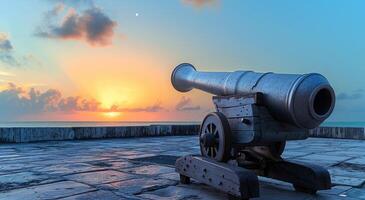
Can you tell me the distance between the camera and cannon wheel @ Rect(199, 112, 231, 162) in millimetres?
4453

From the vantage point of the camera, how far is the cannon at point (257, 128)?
3957 millimetres

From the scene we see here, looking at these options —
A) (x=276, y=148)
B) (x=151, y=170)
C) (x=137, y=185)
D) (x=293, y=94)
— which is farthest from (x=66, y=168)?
(x=293, y=94)

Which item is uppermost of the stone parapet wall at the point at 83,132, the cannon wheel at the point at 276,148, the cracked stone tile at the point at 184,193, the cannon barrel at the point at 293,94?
the cannon barrel at the point at 293,94

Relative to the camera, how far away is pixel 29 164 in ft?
22.1

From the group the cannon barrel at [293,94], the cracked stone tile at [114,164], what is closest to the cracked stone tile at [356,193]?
the cannon barrel at [293,94]

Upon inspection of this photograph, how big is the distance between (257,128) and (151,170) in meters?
2.41

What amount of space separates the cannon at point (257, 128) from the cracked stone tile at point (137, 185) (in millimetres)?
279

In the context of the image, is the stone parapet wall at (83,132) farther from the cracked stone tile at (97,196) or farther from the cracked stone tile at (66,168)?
the cracked stone tile at (97,196)

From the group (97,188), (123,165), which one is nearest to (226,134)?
(97,188)

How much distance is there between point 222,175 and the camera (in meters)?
4.07

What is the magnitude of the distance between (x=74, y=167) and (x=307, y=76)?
399 cm

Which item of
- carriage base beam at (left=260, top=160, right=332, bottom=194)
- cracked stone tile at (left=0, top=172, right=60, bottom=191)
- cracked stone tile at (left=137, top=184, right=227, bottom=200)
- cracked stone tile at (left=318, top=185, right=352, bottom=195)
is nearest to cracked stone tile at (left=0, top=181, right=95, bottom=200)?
cracked stone tile at (left=0, top=172, right=60, bottom=191)

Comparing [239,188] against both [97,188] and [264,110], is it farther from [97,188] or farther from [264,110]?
[97,188]

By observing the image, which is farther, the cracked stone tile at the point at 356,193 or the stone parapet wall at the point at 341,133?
the stone parapet wall at the point at 341,133
